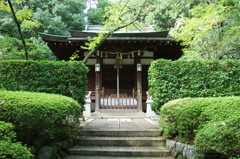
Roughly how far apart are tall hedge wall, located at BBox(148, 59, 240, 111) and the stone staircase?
141cm

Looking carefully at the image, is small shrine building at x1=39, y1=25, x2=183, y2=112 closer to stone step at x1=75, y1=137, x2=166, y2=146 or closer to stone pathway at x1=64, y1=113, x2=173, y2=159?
stone pathway at x1=64, y1=113, x2=173, y2=159

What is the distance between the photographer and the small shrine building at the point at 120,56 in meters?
8.32

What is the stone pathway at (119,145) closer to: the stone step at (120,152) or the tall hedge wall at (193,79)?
the stone step at (120,152)

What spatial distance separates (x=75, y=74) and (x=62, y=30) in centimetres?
1260

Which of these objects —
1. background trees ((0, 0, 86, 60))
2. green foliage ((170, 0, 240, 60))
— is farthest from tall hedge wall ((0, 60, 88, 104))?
background trees ((0, 0, 86, 60))

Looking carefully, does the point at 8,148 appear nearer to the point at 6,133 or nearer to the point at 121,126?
the point at 6,133

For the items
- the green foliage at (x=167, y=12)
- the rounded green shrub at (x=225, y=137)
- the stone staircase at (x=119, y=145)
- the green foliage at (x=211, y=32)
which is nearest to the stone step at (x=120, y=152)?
the stone staircase at (x=119, y=145)

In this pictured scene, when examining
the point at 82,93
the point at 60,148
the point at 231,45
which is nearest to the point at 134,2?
the point at 82,93

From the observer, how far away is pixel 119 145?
3881mm

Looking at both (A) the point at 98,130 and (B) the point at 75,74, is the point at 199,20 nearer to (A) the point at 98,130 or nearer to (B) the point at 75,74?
(B) the point at 75,74

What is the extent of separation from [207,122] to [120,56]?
252 inches

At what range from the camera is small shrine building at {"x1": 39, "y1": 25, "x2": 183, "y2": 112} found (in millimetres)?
8320

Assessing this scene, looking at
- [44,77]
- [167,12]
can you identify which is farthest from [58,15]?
[44,77]

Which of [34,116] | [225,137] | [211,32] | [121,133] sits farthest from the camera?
[211,32]
